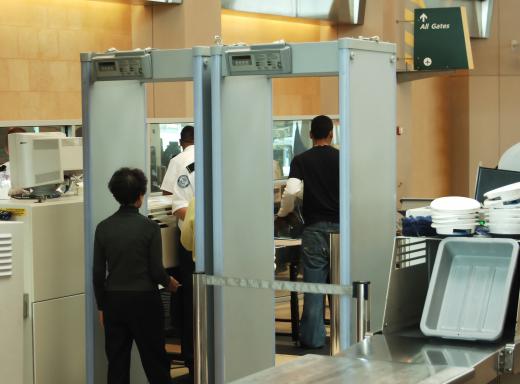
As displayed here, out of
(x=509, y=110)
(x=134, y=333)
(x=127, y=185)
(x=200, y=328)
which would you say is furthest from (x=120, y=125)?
(x=509, y=110)

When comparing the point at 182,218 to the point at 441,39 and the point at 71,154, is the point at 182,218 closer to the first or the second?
the point at 71,154

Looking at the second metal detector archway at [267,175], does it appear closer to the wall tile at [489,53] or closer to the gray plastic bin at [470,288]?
the gray plastic bin at [470,288]

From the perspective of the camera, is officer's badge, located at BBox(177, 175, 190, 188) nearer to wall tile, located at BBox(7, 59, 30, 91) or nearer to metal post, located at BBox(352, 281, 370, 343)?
metal post, located at BBox(352, 281, 370, 343)

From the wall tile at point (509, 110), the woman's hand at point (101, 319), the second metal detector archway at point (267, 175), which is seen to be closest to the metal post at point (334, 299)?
the second metal detector archway at point (267, 175)

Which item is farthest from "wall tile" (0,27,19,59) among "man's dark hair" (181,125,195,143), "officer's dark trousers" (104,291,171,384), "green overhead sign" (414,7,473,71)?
"green overhead sign" (414,7,473,71)

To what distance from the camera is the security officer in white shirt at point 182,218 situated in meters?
6.09

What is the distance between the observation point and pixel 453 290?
3.92 metres

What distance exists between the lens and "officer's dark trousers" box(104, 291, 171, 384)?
503 centimetres

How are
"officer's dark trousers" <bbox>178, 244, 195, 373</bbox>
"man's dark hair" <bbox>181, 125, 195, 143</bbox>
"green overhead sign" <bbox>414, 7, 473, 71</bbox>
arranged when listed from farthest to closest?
"green overhead sign" <bbox>414, 7, 473, 71</bbox>, "man's dark hair" <bbox>181, 125, 195, 143</bbox>, "officer's dark trousers" <bbox>178, 244, 195, 373</bbox>

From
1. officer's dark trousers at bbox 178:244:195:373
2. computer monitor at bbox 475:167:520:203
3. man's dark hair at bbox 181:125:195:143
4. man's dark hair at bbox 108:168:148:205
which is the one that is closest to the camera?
computer monitor at bbox 475:167:520:203

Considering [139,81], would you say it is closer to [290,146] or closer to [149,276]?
[149,276]

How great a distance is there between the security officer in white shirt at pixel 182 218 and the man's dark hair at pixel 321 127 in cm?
85

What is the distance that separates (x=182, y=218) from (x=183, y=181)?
36cm

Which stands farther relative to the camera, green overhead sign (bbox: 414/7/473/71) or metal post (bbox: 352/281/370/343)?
green overhead sign (bbox: 414/7/473/71)
